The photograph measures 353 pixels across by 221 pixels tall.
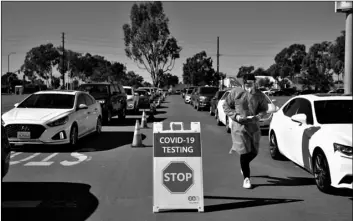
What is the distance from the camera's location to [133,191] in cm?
636

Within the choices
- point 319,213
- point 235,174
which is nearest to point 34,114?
point 235,174

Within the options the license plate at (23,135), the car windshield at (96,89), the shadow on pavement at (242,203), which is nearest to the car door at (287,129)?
the shadow on pavement at (242,203)

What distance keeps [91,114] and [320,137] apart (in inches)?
314

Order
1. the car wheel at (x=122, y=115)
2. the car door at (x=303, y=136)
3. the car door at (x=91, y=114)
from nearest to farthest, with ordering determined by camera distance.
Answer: the car door at (x=303, y=136) → the car door at (x=91, y=114) → the car wheel at (x=122, y=115)

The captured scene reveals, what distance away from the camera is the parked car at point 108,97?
17.8 m

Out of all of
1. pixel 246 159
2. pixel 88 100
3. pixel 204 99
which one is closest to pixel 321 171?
pixel 246 159

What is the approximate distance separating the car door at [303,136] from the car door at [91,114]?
21.6 feet

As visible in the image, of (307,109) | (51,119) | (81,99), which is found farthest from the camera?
(81,99)

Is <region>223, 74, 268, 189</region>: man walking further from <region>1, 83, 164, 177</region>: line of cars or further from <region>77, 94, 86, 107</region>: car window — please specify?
<region>77, 94, 86, 107</region>: car window

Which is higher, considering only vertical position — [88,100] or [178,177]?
[88,100]

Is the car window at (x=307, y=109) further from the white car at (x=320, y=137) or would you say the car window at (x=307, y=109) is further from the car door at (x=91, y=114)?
the car door at (x=91, y=114)

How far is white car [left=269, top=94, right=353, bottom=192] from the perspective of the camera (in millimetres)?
5512

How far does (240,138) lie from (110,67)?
296 feet

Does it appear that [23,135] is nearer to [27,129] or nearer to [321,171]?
[27,129]
